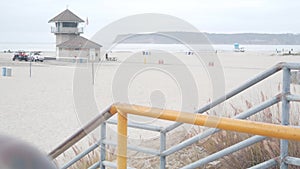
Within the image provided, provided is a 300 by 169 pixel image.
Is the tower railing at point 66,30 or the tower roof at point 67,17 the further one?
the tower roof at point 67,17

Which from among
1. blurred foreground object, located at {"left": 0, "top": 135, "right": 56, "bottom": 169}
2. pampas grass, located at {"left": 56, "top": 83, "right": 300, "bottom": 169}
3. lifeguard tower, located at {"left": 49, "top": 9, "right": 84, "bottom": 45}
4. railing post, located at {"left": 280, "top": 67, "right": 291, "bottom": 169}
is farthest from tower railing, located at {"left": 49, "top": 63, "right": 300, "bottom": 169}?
lifeguard tower, located at {"left": 49, "top": 9, "right": 84, "bottom": 45}

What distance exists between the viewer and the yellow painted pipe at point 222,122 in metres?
2.29

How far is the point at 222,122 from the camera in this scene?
2580 millimetres

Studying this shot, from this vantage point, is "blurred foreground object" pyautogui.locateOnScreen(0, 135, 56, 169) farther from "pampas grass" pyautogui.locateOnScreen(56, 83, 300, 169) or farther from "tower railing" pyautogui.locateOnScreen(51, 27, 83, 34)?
"tower railing" pyautogui.locateOnScreen(51, 27, 83, 34)

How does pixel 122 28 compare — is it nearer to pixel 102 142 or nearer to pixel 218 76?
pixel 218 76

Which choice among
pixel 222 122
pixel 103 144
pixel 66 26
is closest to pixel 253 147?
pixel 103 144

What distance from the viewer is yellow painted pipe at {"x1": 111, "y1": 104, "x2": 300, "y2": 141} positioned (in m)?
2.29

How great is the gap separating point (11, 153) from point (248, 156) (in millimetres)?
4160

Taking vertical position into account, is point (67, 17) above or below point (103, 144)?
above

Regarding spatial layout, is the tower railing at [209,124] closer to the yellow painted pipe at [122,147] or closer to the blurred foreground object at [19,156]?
the yellow painted pipe at [122,147]

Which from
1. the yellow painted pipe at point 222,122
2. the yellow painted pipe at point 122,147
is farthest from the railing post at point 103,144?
the yellow painted pipe at point 222,122

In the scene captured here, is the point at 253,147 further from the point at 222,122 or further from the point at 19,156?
the point at 19,156

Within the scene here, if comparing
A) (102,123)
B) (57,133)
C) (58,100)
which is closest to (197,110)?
(102,123)

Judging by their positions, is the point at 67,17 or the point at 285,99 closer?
the point at 285,99
